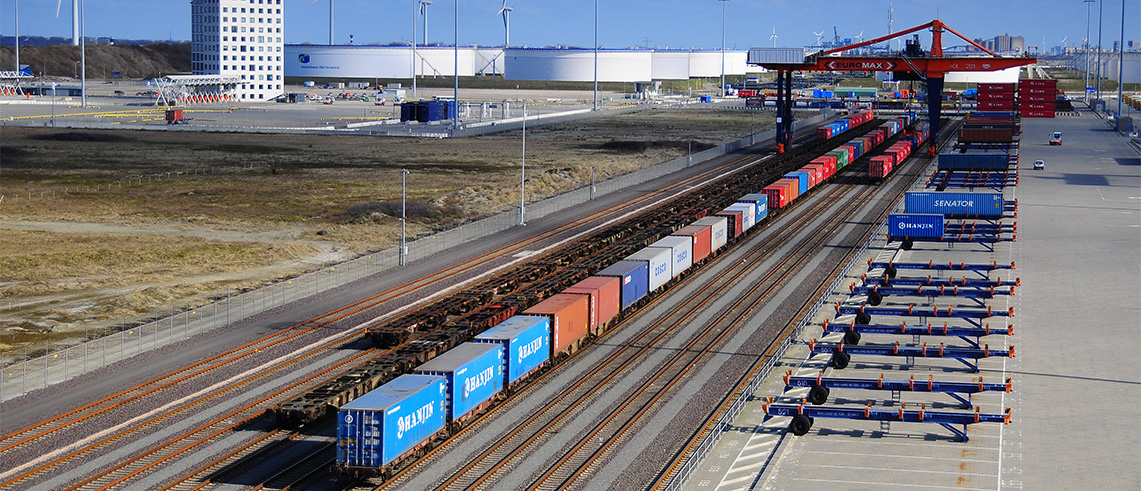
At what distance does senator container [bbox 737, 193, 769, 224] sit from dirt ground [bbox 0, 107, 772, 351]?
70.6ft

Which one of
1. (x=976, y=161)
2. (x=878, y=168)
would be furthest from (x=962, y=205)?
(x=976, y=161)

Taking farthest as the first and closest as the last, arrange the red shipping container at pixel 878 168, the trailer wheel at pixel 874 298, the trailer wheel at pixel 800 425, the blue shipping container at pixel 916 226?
the red shipping container at pixel 878 168, the blue shipping container at pixel 916 226, the trailer wheel at pixel 874 298, the trailer wheel at pixel 800 425

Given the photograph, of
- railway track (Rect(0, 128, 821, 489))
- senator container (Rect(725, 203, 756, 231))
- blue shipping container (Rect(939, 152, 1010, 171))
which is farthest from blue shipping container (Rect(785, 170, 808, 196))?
railway track (Rect(0, 128, 821, 489))

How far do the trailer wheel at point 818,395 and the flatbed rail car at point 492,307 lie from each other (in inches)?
570

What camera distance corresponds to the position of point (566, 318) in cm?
4866

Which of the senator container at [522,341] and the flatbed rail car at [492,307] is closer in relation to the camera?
the flatbed rail car at [492,307]

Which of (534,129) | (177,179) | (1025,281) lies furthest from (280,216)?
(534,129)

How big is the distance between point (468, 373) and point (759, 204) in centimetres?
5170

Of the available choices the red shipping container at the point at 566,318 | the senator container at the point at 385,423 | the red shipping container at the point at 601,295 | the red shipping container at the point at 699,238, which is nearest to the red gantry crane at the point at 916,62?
the red shipping container at the point at 699,238

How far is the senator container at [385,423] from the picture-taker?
111 ft

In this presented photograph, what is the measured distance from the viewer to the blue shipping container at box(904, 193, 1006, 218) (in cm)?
8656

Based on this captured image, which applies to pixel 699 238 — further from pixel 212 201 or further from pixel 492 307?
pixel 212 201

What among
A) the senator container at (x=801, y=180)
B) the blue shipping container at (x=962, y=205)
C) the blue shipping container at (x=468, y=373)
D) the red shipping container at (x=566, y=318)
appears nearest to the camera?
the blue shipping container at (x=468, y=373)

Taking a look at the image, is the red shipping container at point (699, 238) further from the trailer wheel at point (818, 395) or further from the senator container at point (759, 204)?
the trailer wheel at point (818, 395)
